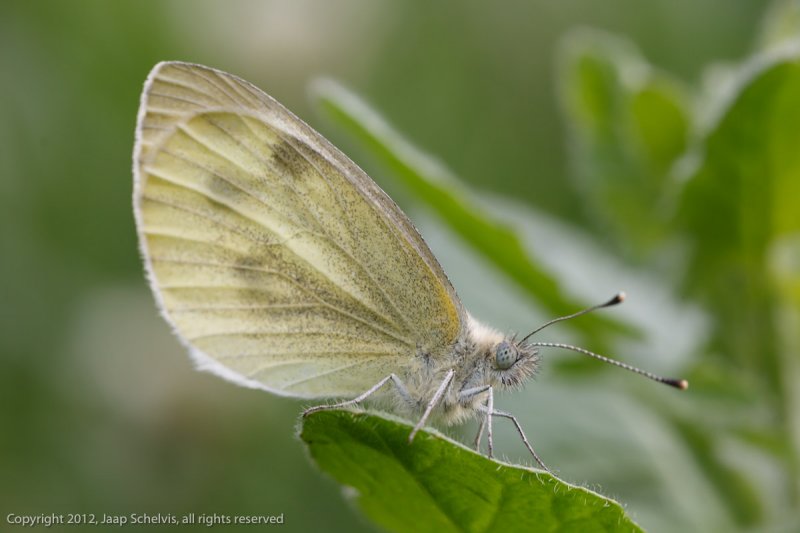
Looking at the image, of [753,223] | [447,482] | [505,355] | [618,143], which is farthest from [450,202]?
[447,482]

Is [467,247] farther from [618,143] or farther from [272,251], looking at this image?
→ [272,251]

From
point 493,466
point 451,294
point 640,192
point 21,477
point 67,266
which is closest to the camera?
point 493,466

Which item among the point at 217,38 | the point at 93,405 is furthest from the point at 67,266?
the point at 217,38

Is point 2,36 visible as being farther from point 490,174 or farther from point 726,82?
point 726,82

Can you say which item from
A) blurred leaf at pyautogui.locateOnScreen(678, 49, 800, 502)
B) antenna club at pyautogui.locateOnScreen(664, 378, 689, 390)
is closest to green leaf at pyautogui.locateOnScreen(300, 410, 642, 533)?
antenna club at pyautogui.locateOnScreen(664, 378, 689, 390)

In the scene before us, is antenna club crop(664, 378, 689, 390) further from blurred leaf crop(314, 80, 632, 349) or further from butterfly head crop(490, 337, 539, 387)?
blurred leaf crop(314, 80, 632, 349)

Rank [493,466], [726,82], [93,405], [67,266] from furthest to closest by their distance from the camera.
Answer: [67,266]
[93,405]
[726,82]
[493,466]
